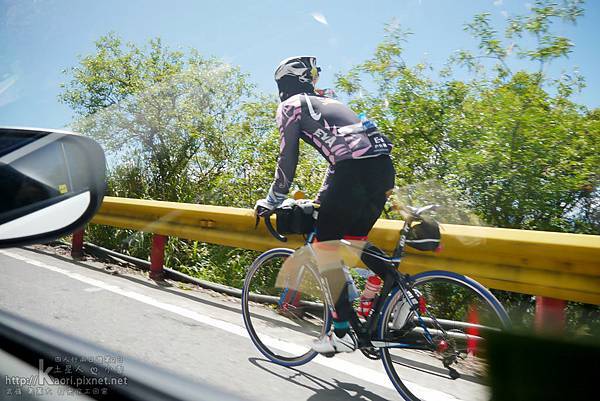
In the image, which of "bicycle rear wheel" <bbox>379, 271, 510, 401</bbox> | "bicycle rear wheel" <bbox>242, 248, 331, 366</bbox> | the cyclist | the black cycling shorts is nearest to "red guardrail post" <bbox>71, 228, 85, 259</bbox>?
"bicycle rear wheel" <bbox>242, 248, 331, 366</bbox>

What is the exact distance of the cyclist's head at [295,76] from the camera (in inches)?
113

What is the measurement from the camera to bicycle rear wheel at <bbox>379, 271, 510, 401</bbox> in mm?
2129

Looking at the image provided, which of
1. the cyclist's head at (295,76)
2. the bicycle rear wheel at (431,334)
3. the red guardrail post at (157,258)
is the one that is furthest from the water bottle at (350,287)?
the red guardrail post at (157,258)

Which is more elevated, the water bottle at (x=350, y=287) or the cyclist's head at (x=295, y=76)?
the cyclist's head at (x=295, y=76)

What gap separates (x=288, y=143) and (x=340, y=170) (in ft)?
1.18

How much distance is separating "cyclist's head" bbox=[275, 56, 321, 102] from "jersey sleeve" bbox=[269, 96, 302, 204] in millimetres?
124

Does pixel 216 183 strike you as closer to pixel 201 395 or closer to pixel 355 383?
pixel 355 383

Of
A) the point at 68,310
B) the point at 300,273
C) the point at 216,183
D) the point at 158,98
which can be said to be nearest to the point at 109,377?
the point at 300,273

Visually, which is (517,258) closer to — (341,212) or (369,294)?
(369,294)

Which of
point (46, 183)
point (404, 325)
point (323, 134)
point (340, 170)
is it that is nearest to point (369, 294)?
point (404, 325)

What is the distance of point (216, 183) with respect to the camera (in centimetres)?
639

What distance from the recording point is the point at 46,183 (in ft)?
5.45

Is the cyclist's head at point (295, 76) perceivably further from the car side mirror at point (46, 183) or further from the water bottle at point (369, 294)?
the car side mirror at point (46, 183)

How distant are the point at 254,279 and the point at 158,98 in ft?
19.8
